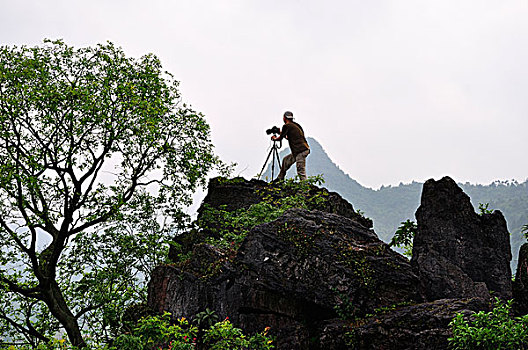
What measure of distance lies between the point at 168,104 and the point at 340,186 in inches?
2935

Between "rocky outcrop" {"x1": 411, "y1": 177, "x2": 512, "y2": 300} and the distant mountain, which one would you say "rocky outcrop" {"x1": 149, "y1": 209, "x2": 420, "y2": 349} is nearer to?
Result: "rocky outcrop" {"x1": 411, "y1": 177, "x2": 512, "y2": 300}

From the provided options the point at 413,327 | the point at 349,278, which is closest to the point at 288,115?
the point at 349,278

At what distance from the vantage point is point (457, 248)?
27.4 feet

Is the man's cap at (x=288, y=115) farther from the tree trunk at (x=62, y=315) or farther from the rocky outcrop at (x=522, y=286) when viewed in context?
the tree trunk at (x=62, y=315)

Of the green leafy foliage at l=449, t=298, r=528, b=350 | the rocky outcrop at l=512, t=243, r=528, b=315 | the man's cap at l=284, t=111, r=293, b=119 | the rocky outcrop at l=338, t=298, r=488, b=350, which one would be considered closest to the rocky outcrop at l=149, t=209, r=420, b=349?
the rocky outcrop at l=338, t=298, r=488, b=350

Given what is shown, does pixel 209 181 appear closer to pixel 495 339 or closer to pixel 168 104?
pixel 168 104

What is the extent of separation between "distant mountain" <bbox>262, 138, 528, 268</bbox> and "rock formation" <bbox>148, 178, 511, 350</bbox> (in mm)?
53975

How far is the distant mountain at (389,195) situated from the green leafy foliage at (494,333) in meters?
57.4

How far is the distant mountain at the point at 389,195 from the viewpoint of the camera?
68600 mm

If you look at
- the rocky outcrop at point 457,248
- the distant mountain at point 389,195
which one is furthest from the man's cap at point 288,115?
the distant mountain at point 389,195

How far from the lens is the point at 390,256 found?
8.96 meters

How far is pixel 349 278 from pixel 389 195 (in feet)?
264

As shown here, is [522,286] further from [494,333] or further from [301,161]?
[301,161]

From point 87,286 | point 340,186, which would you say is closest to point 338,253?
point 87,286
